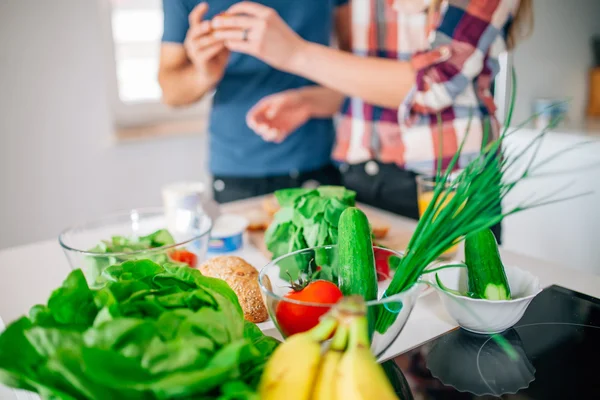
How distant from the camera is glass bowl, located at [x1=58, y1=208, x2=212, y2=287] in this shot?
791 millimetres

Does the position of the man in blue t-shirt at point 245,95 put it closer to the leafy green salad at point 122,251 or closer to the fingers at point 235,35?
the fingers at point 235,35

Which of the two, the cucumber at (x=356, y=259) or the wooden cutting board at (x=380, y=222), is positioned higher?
the cucumber at (x=356, y=259)

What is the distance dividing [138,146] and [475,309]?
213cm

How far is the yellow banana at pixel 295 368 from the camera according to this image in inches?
16.8

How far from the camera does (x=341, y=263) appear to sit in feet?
1.97

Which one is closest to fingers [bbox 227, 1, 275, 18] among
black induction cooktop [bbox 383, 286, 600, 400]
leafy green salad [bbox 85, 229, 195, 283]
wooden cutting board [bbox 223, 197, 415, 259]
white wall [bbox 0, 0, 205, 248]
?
wooden cutting board [bbox 223, 197, 415, 259]

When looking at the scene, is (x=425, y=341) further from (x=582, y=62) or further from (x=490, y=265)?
(x=582, y=62)

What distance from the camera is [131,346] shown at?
426 mm

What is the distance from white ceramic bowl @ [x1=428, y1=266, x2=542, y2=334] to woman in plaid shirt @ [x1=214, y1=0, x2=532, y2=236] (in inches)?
19.9

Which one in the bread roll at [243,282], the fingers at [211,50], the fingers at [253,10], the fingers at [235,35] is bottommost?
the bread roll at [243,282]

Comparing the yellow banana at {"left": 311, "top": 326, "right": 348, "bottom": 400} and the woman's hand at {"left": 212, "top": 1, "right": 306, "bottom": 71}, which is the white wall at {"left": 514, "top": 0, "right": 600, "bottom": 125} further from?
the yellow banana at {"left": 311, "top": 326, "right": 348, "bottom": 400}

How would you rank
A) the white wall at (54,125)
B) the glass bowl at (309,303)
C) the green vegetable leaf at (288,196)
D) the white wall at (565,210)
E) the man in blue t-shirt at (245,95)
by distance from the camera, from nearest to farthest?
the glass bowl at (309,303) → the green vegetable leaf at (288,196) → the white wall at (565,210) → the man in blue t-shirt at (245,95) → the white wall at (54,125)

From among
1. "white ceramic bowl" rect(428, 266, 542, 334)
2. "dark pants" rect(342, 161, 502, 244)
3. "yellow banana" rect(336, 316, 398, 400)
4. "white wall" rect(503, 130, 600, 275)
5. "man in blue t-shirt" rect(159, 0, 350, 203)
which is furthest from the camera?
"man in blue t-shirt" rect(159, 0, 350, 203)

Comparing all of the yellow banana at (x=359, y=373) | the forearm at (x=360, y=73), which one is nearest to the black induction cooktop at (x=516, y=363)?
the yellow banana at (x=359, y=373)
